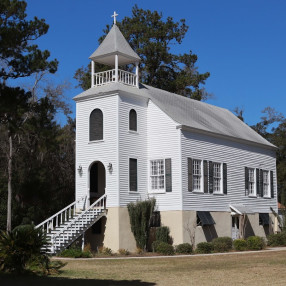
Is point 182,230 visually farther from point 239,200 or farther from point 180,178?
point 239,200

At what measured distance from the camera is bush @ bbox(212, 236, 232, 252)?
2925 centimetres

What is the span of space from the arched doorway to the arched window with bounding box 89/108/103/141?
7.19 feet

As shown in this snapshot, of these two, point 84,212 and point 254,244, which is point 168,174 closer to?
point 84,212

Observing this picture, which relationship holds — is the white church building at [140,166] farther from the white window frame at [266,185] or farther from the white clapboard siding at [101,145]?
the white window frame at [266,185]

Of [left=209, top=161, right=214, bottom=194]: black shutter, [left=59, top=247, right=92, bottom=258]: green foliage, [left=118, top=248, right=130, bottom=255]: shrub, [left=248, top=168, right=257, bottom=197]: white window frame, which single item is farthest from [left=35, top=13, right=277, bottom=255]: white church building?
[left=248, top=168, right=257, bottom=197]: white window frame

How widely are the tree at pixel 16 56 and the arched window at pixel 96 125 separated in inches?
254

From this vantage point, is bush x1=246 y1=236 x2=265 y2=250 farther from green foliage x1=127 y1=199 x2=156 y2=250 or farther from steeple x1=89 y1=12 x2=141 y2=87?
steeple x1=89 y1=12 x2=141 y2=87

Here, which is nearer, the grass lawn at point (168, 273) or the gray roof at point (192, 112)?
the grass lawn at point (168, 273)

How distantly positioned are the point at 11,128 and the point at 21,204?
1826cm

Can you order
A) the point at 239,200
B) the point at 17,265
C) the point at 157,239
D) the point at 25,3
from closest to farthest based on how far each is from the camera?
1. the point at 17,265
2. the point at 25,3
3. the point at 157,239
4. the point at 239,200

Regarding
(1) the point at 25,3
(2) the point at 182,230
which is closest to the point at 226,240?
(2) the point at 182,230

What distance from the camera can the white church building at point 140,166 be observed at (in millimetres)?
29375

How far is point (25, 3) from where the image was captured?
75.4 feet

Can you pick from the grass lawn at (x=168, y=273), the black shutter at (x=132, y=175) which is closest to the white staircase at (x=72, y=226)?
the black shutter at (x=132, y=175)
